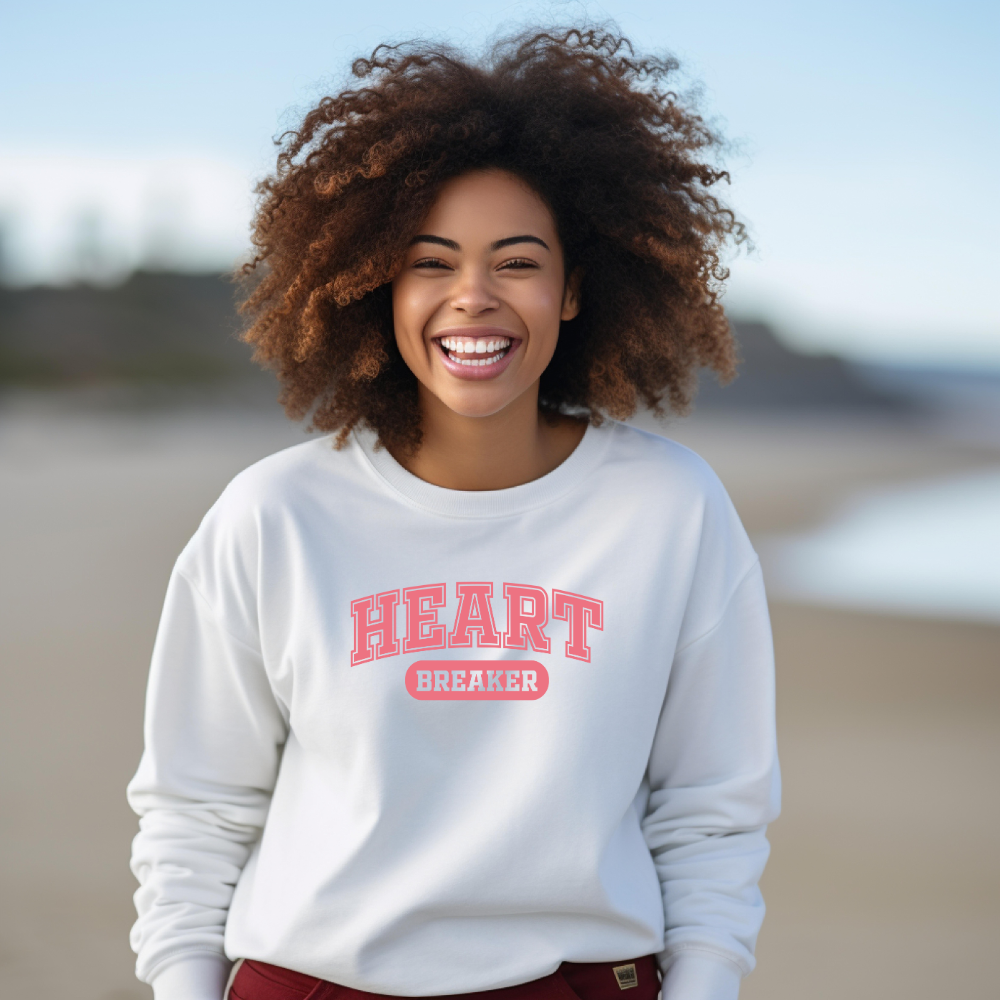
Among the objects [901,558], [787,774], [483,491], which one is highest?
[483,491]

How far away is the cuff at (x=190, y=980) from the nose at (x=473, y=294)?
40.4 inches

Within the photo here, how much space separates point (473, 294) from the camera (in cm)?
164

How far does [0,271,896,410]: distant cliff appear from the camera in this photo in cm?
1697

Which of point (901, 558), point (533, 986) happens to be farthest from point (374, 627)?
point (901, 558)

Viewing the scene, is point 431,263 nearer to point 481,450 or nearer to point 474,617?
point 481,450

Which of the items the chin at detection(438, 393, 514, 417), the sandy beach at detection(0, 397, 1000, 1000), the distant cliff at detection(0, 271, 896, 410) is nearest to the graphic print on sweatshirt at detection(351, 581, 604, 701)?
the chin at detection(438, 393, 514, 417)

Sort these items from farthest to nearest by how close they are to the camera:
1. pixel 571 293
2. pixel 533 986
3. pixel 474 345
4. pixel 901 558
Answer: pixel 901 558 < pixel 571 293 < pixel 474 345 < pixel 533 986

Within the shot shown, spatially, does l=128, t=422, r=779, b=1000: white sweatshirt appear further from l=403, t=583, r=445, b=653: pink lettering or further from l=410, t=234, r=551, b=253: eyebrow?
l=410, t=234, r=551, b=253: eyebrow

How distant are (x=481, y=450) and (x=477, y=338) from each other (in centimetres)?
19

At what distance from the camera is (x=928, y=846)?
157 inches

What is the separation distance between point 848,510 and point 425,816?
9110 millimetres

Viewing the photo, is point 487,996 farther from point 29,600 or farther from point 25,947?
point 29,600

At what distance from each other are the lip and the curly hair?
142 mm

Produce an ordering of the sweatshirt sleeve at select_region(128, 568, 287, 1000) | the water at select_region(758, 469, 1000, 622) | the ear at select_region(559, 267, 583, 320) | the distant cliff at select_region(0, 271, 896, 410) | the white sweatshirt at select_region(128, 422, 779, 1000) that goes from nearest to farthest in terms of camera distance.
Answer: the white sweatshirt at select_region(128, 422, 779, 1000)
the sweatshirt sleeve at select_region(128, 568, 287, 1000)
the ear at select_region(559, 267, 583, 320)
the water at select_region(758, 469, 1000, 622)
the distant cliff at select_region(0, 271, 896, 410)
